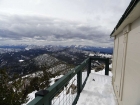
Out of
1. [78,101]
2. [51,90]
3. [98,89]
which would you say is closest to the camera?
[51,90]

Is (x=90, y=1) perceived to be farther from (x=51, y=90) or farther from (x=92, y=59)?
(x=51, y=90)

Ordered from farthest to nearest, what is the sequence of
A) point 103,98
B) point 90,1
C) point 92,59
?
1. point 90,1
2. point 92,59
3. point 103,98

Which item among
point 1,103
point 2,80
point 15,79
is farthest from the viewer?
point 15,79

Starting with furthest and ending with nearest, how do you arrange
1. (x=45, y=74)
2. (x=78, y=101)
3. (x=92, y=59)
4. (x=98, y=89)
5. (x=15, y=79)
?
Answer: (x=45, y=74) → (x=15, y=79) → (x=92, y=59) → (x=98, y=89) → (x=78, y=101)

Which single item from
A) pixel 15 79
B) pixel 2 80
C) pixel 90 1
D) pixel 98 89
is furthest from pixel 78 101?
pixel 15 79

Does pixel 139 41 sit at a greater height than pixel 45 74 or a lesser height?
greater

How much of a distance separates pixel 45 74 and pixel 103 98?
29.1 m

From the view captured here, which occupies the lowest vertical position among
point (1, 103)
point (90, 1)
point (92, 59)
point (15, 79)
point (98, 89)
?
point (1, 103)

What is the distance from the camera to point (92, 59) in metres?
7.83

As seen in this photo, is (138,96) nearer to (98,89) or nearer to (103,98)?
(103,98)

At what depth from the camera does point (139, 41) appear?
2.42 m

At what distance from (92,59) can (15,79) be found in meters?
18.4

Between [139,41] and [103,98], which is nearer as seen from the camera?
[139,41]

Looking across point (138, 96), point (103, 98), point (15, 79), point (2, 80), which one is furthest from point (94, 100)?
point (15, 79)
